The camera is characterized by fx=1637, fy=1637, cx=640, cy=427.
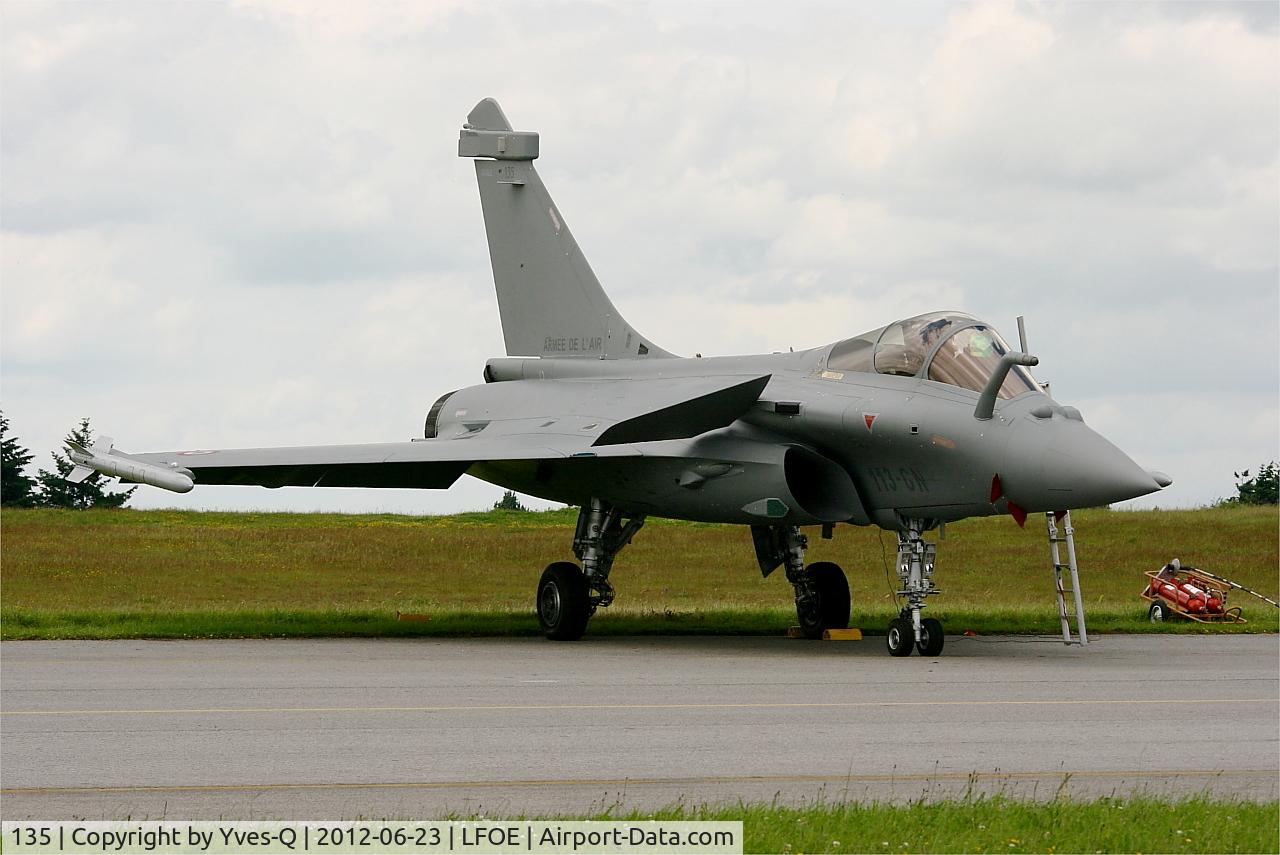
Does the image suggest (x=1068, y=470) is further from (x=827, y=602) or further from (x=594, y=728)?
(x=594, y=728)

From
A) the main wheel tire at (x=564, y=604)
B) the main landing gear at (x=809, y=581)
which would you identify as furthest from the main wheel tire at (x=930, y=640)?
the main wheel tire at (x=564, y=604)

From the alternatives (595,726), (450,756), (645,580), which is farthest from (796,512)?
(645,580)

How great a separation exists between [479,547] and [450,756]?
29850 millimetres

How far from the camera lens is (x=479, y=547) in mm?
38438

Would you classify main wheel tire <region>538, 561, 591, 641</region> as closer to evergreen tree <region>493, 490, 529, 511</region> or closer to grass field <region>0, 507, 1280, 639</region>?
grass field <region>0, 507, 1280, 639</region>

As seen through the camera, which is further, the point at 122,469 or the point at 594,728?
the point at 122,469

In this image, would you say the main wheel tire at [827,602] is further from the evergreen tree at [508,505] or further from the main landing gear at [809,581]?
the evergreen tree at [508,505]

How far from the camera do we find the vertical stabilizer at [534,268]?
20156 mm

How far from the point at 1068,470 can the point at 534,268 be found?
905 cm

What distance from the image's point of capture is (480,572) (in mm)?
34688

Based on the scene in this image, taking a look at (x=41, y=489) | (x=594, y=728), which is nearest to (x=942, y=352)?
(x=594, y=728)

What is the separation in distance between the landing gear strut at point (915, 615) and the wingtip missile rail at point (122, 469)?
21.5 feet

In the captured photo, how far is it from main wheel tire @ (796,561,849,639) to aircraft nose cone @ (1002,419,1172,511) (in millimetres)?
3935

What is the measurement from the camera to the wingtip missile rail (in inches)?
590
